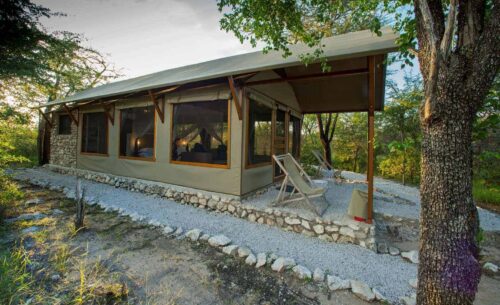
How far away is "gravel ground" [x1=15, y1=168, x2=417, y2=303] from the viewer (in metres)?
2.28

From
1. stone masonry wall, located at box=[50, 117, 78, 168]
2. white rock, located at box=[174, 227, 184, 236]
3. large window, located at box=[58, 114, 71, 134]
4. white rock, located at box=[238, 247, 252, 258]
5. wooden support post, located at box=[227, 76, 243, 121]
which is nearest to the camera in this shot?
white rock, located at box=[238, 247, 252, 258]

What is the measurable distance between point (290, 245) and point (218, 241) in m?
1.03

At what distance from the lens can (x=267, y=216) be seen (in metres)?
3.64

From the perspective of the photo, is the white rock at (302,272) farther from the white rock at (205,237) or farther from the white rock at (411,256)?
the white rock at (411,256)

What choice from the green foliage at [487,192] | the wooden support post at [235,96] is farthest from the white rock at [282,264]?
the green foliage at [487,192]

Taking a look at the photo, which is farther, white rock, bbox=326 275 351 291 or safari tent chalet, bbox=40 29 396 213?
safari tent chalet, bbox=40 29 396 213

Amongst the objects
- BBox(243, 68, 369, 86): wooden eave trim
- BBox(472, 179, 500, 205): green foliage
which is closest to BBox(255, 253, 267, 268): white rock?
BBox(243, 68, 369, 86): wooden eave trim

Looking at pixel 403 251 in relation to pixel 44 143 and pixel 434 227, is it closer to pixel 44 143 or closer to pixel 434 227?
pixel 434 227

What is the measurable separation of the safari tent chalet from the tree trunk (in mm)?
1700

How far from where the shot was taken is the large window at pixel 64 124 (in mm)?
7815

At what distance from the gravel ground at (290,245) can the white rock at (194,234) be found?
205mm

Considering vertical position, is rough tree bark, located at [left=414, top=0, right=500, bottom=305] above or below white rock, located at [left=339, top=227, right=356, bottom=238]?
above

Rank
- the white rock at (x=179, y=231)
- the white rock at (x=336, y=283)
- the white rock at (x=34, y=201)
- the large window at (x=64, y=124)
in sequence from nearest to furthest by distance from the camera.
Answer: the white rock at (x=336, y=283) < the white rock at (x=179, y=231) < the white rock at (x=34, y=201) < the large window at (x=64, y=124)

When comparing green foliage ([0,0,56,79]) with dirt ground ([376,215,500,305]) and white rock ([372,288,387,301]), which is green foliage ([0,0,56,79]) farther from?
dirt ground ([376,215,500,305])
